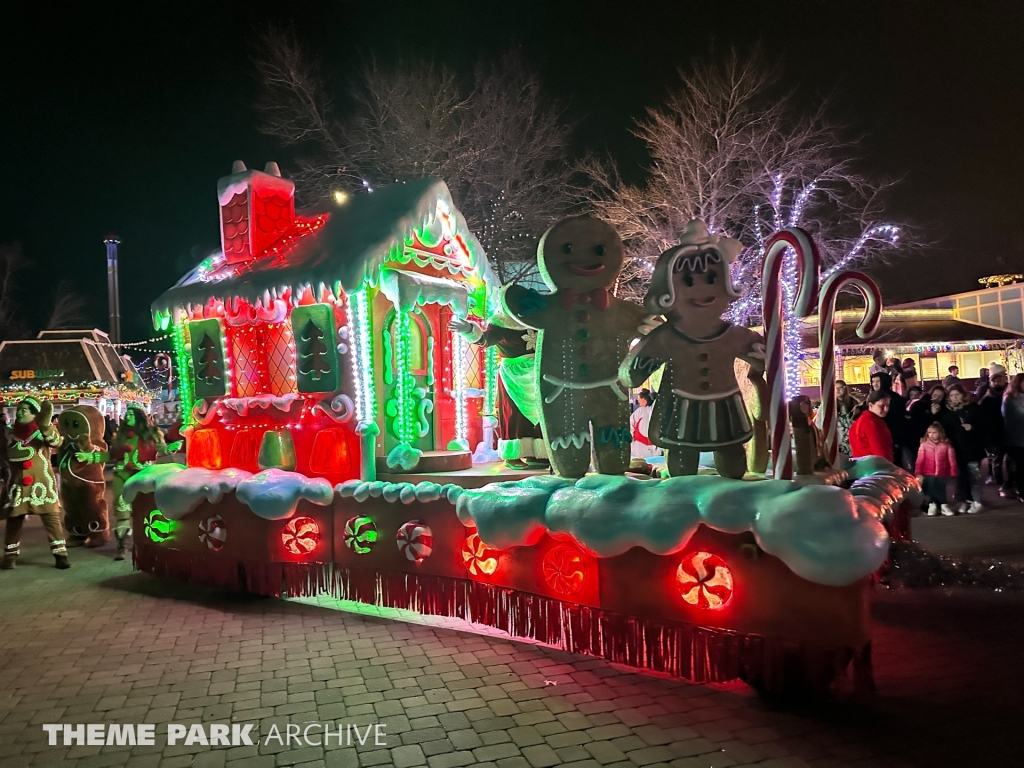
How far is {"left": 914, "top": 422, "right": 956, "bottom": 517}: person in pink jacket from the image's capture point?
8812 millimetres

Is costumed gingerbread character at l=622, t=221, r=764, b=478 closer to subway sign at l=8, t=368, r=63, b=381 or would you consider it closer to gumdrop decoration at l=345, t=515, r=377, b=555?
gumdrop decoration at l=345, t=515, r=377, b=555

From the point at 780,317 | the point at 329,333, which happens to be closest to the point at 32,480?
the point at 329,333

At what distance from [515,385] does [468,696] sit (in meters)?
2.63

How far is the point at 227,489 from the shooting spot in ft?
21.1

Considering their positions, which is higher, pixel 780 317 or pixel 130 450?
pixel 780 317

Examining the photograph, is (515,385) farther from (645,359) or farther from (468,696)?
(468,696)

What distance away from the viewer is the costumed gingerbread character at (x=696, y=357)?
4281 millimetres

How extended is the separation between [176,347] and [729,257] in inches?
239

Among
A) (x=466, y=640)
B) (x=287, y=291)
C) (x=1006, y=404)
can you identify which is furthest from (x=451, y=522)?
(x=1006, y=404)

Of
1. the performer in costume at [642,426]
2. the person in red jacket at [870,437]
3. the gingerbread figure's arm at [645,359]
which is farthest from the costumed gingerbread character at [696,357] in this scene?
the performer in costume at [642,426]

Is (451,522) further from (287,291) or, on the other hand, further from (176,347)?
(176,347)

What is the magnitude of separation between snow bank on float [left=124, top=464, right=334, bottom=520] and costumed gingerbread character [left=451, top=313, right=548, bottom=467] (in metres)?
1.70

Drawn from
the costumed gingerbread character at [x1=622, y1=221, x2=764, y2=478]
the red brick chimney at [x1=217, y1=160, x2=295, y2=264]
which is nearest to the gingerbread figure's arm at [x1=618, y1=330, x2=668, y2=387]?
the costumed gingerbread character at [x1=622, y1=221, x2=764, y2=478]

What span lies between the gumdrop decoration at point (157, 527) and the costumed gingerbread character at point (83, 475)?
2405 millimetres
